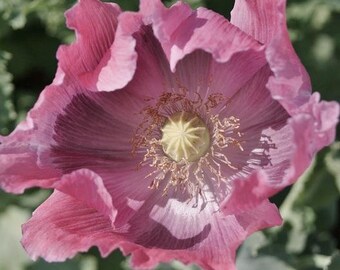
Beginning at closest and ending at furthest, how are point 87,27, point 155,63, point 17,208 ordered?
point 87,27 < point 155,63 < point 17,208

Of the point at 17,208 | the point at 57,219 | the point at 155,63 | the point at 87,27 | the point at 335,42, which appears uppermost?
the point at 87,27

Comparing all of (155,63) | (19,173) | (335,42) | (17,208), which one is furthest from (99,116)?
(335,42)

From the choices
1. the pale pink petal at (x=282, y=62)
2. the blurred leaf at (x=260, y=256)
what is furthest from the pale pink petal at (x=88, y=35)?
the blurred leaf at (x=260, y=256)

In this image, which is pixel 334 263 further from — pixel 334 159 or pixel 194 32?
pixel 194 32

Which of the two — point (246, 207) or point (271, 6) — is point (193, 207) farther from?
point (271, 6)

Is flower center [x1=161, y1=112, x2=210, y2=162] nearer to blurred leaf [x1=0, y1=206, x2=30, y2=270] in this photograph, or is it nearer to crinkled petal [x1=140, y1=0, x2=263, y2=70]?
crinkled petal [x1=140, y1=0, x2=263, y2=70]

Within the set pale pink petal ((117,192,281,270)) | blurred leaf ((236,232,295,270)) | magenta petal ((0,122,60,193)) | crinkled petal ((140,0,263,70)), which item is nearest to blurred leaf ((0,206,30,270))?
blurred leaf ((236,232,295,270))

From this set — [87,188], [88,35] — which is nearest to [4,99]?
[88,35]
